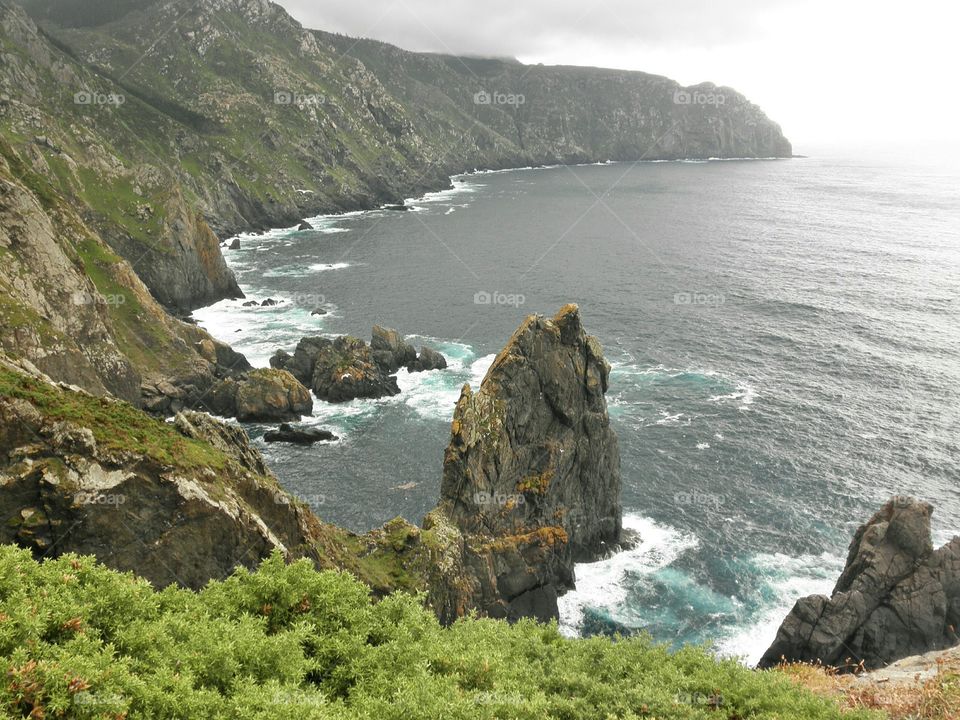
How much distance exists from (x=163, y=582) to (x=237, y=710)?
14.6m

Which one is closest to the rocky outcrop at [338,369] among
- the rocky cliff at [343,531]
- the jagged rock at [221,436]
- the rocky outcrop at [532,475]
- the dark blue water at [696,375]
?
the dark blue water at [696,375]

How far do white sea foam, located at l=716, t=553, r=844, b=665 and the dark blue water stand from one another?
14 cm

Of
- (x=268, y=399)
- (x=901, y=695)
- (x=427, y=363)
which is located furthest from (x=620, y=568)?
(x=268, y=399)

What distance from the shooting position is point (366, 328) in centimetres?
9488

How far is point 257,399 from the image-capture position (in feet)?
226

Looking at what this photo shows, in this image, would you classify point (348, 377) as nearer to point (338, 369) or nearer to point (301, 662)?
point (338, 369)

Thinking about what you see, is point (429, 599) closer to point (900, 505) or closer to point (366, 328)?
point (900, 505)

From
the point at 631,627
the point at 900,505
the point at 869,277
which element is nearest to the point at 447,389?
the point at 631,627

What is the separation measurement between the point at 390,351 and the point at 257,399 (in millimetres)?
19010

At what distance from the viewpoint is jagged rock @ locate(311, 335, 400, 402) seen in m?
73.5

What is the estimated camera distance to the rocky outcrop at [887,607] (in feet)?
129

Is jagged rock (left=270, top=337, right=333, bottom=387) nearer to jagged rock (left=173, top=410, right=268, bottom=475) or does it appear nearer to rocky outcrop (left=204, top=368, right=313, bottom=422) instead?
rocky outcrop (left=204, top=368, right=313, bottom=422)

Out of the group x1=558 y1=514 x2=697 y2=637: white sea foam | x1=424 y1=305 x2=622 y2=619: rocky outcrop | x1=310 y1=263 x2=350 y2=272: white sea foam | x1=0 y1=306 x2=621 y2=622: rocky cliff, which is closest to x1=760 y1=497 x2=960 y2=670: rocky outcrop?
x1=558 y1=514 x2=697 y2=637: white sea foam

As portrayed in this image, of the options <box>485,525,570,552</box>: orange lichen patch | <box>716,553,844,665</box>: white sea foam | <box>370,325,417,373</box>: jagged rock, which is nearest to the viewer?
<box>716,553,844,665</box>: white sea foam
